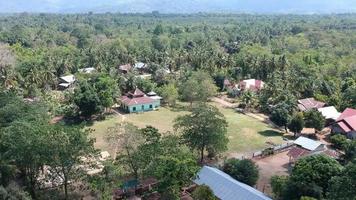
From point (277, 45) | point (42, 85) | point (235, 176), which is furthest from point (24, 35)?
point (235, 176)

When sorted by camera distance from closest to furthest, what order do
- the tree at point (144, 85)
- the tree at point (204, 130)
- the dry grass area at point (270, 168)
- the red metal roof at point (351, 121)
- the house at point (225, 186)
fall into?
the house at point (225, 186) → the dry grass area at point (270, 168) → the tree at point (204, 130) → the red metal roof at point (351, 121) → the tree at point (144, 85)

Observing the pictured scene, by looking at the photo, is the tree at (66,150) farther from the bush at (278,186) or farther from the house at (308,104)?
the house at (308,104)

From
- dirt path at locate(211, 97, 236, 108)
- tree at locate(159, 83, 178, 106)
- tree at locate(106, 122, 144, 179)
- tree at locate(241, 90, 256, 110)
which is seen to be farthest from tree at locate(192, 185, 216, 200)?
dirt path at locate(211, 97, 236, 108)

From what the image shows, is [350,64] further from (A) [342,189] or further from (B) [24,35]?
(B) [24,35]

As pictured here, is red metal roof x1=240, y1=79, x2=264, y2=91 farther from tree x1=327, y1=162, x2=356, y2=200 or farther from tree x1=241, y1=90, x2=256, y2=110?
tree x1=327, y1=162, x2=356, y2=200

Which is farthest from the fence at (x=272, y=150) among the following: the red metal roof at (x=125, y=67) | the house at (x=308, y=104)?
the red metal roof at (x=125, y=67)

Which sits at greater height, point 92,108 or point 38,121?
point 38,121

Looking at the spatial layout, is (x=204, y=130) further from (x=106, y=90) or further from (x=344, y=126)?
(x=106, y=90)
